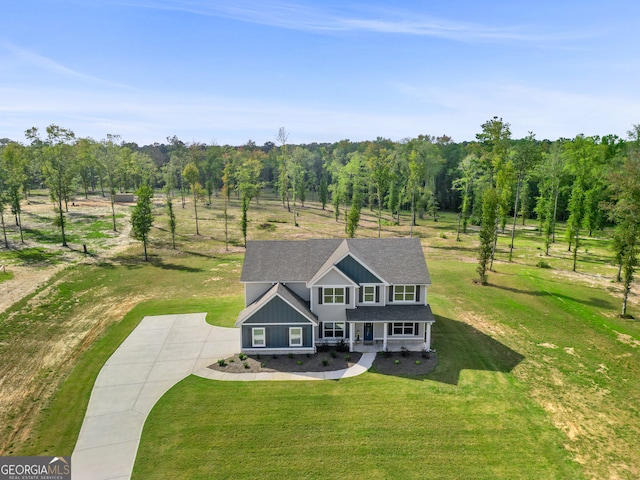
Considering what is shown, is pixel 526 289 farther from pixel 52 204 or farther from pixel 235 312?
pixel 52 204

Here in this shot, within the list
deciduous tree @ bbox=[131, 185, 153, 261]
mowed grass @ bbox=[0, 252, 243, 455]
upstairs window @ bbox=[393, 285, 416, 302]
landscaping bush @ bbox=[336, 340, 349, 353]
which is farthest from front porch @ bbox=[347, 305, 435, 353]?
deciduous tree @ bbox=[131, 185, 153, 261]

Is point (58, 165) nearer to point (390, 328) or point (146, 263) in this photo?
point (146, 263)

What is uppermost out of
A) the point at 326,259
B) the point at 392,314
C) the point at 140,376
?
the point at 326,259

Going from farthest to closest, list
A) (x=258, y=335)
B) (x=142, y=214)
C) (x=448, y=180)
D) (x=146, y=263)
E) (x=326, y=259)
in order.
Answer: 1. (x=448, y=180)
2. (x=142, y=214)
3. (x=146, y=263)
4. (x=326, y=259)
5. (x=258, y=335)

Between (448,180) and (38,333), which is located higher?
(448,180)

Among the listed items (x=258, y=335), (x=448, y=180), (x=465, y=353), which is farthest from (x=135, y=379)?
(x=448, y=180)

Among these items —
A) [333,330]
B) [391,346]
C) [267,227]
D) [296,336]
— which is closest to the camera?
[296,336]

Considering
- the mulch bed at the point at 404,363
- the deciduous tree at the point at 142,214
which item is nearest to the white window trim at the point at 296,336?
the mulch bed at the point at 404,363
